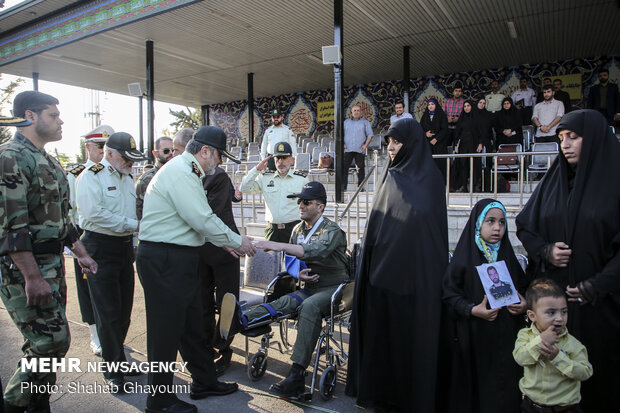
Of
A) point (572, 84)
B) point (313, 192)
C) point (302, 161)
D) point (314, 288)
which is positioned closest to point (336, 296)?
point (314, 288)

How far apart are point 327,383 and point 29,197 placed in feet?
7.98

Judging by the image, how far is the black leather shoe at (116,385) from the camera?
3.53 m

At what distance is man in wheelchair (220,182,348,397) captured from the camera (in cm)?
342

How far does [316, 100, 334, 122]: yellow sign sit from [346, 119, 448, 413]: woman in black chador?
44.8 feet

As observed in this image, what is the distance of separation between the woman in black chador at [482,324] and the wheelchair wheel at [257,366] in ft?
5.22

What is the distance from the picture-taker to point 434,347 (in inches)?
114

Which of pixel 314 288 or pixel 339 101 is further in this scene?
pixel 339 101

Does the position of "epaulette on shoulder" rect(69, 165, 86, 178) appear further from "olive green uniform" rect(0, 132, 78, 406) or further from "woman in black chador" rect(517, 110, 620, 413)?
"woman in black chador" rect(517, 110, 620, 413)

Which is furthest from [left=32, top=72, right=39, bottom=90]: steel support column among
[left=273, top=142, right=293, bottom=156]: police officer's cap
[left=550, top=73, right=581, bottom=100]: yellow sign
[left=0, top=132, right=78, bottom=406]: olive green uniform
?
[left=550, top=73, right=581, bottom=100]: yellow sign

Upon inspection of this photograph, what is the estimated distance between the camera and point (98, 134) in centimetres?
444

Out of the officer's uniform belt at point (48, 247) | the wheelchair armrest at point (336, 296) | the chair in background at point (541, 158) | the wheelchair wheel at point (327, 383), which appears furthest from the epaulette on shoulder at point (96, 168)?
the chair in background at point (541, 158)

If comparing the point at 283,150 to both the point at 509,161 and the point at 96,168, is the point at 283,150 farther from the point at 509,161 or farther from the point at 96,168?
the point at 509,161

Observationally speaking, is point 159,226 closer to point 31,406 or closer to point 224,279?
point 224,279

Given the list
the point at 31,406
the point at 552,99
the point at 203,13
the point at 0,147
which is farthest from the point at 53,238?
the point at 552,99
